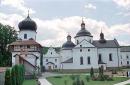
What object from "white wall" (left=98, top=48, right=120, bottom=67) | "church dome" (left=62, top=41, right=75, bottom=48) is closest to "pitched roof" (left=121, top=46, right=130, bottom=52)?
"white wall" (left=98, top=48, right=120, bottom=67)

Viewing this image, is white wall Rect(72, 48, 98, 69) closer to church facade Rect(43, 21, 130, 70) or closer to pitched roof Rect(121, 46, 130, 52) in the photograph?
church facade Rect(43, 21, 130, 70)

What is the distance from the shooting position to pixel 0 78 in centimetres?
2128

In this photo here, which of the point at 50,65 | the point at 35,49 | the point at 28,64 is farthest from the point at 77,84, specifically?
the point at 50,65

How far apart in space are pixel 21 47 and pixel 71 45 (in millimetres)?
19625

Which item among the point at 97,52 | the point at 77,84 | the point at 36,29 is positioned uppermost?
the point at 36,29

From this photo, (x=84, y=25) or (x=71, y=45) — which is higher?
(x=84, y=25)

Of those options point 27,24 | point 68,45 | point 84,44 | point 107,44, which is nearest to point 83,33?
point 84,44

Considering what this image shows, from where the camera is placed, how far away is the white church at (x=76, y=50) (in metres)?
51.4

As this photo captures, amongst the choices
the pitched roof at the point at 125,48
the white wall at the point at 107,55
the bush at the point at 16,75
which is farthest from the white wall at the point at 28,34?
the pitched roof at the point at 125,48

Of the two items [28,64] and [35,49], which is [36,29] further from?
[28,64]

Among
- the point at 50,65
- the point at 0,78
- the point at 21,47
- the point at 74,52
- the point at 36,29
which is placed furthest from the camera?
the point at 50,65

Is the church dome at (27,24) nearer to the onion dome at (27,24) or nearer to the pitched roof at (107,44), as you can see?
the onion dome at (27,24)

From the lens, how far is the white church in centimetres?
5141

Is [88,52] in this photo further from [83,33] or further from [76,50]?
[83,33]
